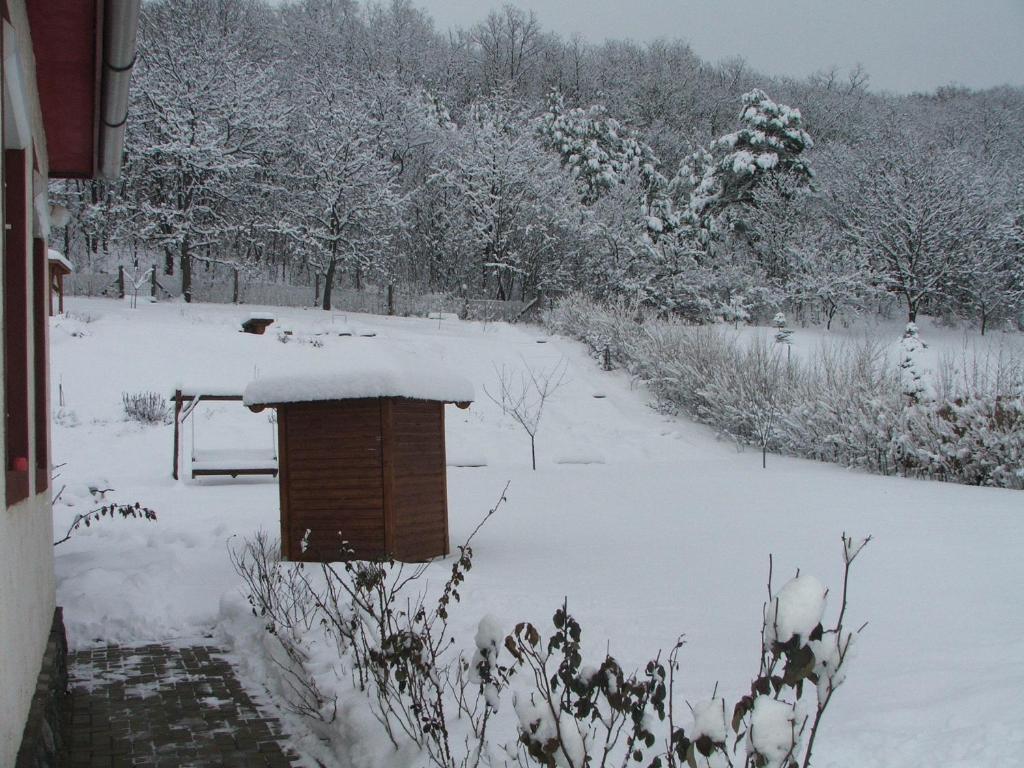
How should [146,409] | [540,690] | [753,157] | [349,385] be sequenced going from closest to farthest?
[540,690], [349,385], [146,409], [753,157]

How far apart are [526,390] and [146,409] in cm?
613

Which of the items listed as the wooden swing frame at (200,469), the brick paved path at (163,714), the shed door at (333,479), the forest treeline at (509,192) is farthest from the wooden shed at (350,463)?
the forest treeline at (509,192)

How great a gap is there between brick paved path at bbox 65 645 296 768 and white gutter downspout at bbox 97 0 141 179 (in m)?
2.69

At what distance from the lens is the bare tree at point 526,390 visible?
1570 centimetres

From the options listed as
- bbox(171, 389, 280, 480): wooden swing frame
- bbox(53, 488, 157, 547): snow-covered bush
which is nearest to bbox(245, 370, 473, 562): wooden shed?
bbox(53, 488, 157, 547): snow-covered bush

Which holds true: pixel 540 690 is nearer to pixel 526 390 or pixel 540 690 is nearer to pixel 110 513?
pixel 110 513

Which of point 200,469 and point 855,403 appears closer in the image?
point 200,469

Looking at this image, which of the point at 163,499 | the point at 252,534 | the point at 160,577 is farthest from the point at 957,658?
the point at 163,499

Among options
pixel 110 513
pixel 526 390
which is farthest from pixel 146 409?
pixel 110 513

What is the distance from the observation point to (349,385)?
19.5ft

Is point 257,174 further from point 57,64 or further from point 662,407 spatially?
point 57,64

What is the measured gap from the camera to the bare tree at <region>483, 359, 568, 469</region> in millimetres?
15695

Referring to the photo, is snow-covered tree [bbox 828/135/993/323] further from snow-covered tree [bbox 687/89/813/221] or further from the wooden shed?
the wooden shed

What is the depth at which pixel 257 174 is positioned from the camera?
98.8 ft
